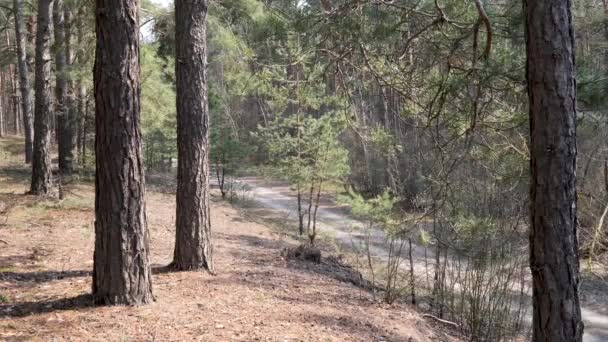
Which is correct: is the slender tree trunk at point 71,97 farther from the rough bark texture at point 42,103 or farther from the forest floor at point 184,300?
the forest floor at point 184,300

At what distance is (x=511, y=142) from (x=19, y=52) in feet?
56.9

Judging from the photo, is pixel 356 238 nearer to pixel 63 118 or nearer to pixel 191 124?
pixel 63 118

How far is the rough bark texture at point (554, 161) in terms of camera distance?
3.73 m

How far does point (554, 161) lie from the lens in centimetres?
373

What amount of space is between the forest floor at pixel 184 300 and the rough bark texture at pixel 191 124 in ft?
1.80

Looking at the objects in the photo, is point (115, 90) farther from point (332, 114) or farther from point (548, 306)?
point (332, 114)

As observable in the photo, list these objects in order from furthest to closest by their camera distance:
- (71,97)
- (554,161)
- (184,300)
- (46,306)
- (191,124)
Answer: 1. (71,97)
2. (191,124)
3. (184,300)
4. (46,306)
5. (554,161)

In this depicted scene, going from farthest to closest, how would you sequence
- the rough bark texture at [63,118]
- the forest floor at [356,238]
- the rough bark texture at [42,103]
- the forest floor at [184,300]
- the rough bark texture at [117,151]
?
the rough bark texture at [63,118], the rough bark texture at [42,103], the forest floor at [356,238], the rough bark texture at [117,151], the forest floor at [184,300]

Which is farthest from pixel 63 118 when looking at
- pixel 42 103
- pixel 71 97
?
pixel 42 103

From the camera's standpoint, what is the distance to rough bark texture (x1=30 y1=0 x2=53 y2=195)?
1077 cm

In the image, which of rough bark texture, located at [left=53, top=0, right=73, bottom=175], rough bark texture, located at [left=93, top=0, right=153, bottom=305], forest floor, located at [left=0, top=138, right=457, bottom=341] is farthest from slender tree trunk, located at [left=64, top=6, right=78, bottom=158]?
rough bark texture, located at [left=93, top=0, right=153, bottom=305]

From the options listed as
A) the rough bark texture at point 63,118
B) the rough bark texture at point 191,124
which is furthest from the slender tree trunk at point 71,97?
the rough bark texture at point 191,124

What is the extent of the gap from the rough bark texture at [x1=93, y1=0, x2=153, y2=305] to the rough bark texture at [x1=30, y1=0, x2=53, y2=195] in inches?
280

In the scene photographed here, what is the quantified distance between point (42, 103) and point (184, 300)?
7401 millimetres
